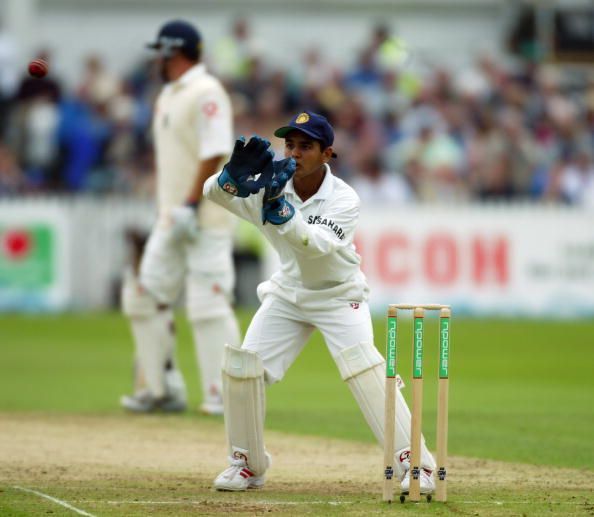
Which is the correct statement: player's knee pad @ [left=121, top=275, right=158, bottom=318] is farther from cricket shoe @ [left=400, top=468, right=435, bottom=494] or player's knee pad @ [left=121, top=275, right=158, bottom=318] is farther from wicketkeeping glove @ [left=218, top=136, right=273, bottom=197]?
cricket shoe @ [left=400, top=468, right=435, bottom=494]

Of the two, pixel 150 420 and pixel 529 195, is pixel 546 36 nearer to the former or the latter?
pixel 529 195

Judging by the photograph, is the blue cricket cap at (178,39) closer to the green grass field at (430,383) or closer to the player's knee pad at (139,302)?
the player's knee pad at (139,302)

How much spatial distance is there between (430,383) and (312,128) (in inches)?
224

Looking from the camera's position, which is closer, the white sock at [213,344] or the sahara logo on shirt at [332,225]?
the sahara logo on shirt at [332,225]

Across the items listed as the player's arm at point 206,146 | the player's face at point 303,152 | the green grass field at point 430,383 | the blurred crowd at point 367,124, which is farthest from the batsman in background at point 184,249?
the blurred crowd at point 367,124

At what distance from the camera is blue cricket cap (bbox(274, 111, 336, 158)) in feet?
22.6

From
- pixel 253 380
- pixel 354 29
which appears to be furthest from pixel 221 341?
pixel 354 29

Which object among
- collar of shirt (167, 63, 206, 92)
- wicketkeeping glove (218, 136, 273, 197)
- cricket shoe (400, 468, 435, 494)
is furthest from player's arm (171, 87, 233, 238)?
cricket shoe (400, 468, 435, 494)

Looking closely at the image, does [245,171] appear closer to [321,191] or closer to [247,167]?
[247,167]

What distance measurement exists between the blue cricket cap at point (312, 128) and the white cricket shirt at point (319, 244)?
0.21 meters

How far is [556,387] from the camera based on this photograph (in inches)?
475

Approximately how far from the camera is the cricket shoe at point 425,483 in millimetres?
6669

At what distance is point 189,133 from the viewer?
33.9 feet

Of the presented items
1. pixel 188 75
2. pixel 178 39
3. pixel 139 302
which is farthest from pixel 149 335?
pixel 178 39
